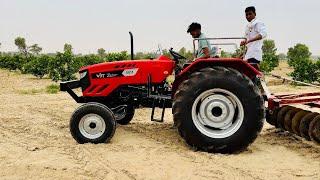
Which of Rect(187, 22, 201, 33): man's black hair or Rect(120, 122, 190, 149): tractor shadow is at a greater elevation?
Rect(187, 22, 201, 33): man's black hair

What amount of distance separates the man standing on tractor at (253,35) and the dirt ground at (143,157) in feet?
4.20

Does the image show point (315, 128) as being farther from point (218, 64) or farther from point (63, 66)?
point (63, 66)

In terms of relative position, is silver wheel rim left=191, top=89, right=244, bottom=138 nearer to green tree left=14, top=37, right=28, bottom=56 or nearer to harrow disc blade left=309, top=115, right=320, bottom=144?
harrow disc blade left=309, top=115, right=320, bottom=144

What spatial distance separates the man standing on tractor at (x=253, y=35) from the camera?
280 inches

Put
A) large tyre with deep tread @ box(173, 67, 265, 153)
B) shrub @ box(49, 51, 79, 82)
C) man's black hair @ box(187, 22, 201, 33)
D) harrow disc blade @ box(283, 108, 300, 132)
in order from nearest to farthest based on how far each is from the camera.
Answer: large tyre with deep tread @ box(173, 67, 265, 153), harrow disc blade @ box(283, 108, 300, 132), man's black hair @ box(187, 22, 201, 33), shrub @ box(49, 51, 79, 82)

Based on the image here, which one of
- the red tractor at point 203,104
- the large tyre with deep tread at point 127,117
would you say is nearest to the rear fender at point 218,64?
the red tractor at point 203,104

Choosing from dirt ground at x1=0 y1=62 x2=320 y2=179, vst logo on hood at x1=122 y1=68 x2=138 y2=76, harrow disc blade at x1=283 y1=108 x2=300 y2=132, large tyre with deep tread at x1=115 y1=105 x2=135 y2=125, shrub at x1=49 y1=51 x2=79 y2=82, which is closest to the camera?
dirt ground at x1=0 y1=62 x2=320 y2=179

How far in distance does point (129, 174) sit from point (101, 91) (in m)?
2.31

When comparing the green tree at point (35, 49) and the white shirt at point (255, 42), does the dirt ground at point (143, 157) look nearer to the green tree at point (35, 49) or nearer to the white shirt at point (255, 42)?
the white shirt at point (255, 42)

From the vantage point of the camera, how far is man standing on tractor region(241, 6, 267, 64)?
280 inches

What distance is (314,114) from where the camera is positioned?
635 cm

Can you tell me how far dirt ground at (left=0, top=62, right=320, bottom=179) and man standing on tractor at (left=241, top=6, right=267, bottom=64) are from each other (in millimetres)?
1279

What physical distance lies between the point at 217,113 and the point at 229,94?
313 millimetres

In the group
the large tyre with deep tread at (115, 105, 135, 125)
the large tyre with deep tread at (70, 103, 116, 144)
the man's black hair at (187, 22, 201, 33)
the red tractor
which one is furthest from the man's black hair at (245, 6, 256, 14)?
the large tyre with deep tread at (70, 103, 116, 144)
